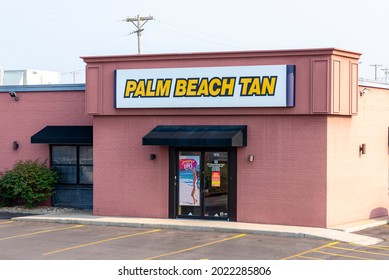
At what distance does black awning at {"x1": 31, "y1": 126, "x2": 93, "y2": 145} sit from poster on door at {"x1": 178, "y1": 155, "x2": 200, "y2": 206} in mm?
4119

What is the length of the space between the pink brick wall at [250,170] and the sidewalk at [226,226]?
50 cm

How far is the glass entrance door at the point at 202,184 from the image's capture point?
21969 mm

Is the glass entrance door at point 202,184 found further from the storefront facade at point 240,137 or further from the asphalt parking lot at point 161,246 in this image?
the asphalt parking lot at point 161,246

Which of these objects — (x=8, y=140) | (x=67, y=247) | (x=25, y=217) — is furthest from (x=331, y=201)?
(x=8, y=140)

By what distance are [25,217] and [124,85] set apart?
5190 millimetres

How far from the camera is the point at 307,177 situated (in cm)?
2092

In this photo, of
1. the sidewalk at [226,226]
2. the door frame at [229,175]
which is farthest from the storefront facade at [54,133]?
the door frame at [229,175]

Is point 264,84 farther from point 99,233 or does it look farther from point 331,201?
point 99,233

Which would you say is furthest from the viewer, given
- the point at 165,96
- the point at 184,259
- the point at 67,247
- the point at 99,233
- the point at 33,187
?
the point at 33,187

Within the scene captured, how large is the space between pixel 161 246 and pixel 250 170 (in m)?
4.63

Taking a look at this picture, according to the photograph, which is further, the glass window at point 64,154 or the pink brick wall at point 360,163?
the glass window at point 64,154

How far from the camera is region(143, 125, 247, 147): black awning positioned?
69.0 feet

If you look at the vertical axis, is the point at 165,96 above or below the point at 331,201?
above

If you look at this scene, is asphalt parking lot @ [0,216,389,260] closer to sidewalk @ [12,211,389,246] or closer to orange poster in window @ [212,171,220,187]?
sidewalk @ [12,211,389,246]
